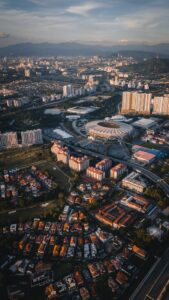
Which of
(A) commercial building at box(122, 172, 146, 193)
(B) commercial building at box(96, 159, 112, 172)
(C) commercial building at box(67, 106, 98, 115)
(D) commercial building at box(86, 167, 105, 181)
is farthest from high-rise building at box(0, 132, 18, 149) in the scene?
(C) commercial building at box(67, 106, 98, 115)

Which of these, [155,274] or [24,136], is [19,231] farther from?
[24,136]

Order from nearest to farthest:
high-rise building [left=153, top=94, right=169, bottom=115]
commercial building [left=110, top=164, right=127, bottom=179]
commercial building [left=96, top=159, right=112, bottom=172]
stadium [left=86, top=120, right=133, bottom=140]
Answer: commercial building [left=110, top=164, right=127, bottom=179] < commercial building [left=96, top=159, right=112, bottom=172] < stadium [left=86, top=120, right=133, bottom=140] < high-rise building [left=153, top=94, right=169, bottom=115]

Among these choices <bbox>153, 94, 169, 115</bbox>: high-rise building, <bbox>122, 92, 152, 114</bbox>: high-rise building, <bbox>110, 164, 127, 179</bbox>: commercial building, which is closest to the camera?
<bbox>110, 164, 127, 179</bbox>: commercial building

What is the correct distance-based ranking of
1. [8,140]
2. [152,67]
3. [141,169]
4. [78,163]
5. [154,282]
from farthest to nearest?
[152,67] → [8,140] → [141,169] → [78,163] → [154,282]

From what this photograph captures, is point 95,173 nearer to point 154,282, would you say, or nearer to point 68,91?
point 154,282

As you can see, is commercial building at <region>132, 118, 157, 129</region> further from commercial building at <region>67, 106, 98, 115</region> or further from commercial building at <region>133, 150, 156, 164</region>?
commercial building at <region>133, 150, 156, 164</region>

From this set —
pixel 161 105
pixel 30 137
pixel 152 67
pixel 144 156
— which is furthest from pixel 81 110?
pixel 152 67
